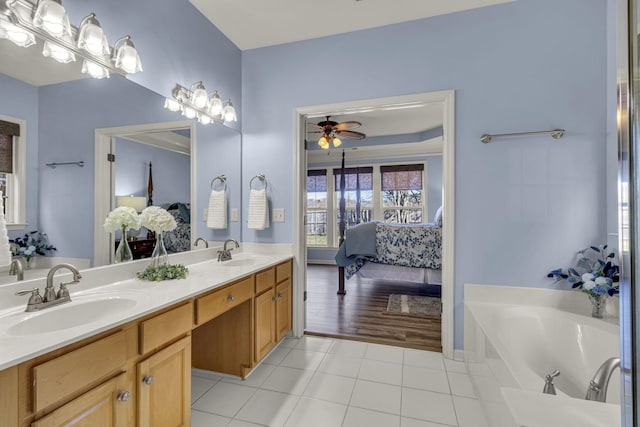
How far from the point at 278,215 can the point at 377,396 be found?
1.58 m

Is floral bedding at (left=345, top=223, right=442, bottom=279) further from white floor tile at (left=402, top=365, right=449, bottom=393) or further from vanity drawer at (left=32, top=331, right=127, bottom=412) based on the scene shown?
vanity drawer at (left=32, top=331, right=127, bottom=412)

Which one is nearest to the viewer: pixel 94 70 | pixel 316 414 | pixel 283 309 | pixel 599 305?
pixel 94 70

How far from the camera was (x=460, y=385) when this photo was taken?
73.0 inches

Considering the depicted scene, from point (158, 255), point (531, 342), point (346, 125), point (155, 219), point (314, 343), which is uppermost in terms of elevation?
point (346, 125)

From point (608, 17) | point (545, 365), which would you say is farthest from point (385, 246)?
point (608, 17)

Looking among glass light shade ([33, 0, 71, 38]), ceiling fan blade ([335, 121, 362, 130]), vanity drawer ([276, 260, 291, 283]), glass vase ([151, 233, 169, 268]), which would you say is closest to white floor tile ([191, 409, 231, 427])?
glass vase ([151, 233, 169, 268])

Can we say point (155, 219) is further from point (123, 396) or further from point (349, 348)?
point (349, 348)

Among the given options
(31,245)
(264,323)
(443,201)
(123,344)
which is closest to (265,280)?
(264,323)

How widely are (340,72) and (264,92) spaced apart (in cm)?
73

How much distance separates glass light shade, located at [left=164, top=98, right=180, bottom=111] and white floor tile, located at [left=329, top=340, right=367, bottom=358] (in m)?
2.17

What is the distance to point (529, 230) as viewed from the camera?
2049mm

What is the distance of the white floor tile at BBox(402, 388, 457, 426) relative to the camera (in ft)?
5.09

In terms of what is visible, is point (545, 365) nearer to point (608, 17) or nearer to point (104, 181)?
point (608, 17)

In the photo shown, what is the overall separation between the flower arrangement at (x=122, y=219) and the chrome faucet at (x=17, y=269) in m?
0.37
